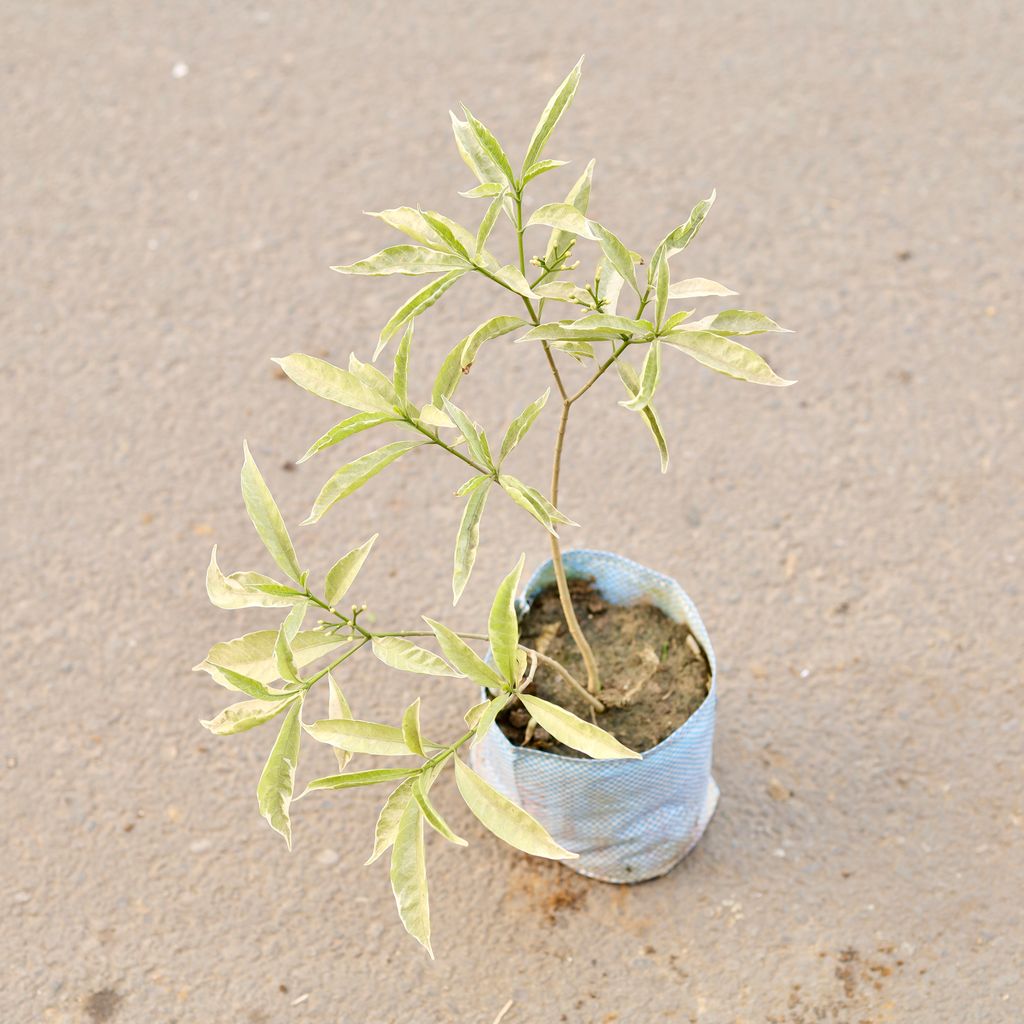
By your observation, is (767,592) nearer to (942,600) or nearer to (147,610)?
(942,600)

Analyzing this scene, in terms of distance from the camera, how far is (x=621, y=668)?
217 centimetres

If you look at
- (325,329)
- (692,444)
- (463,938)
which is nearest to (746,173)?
(692,444)

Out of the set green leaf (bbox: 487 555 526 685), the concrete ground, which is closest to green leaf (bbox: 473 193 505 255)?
green leaf (bbox: 487 555 526 685)

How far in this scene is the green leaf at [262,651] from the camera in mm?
1762

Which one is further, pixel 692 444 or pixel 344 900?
pixel 692 444

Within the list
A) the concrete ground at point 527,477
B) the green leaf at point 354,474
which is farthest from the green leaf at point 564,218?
the concrete ground at point 527,477

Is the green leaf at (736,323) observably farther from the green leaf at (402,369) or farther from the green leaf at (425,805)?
the green leaf at (425,805)

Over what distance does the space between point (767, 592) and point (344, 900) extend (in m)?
0.99

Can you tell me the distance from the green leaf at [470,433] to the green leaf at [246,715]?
14.9 inches

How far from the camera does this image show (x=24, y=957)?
227 cm

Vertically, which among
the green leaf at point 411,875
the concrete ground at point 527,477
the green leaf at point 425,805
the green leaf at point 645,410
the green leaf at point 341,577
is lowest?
the concrete ground at point 527,477

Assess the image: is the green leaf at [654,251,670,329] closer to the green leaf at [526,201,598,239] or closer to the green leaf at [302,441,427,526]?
the green leaf at [526,201,598,239]

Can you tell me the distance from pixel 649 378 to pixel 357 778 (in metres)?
0.59

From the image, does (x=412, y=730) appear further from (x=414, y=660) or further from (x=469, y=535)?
(x=469, y=535)
